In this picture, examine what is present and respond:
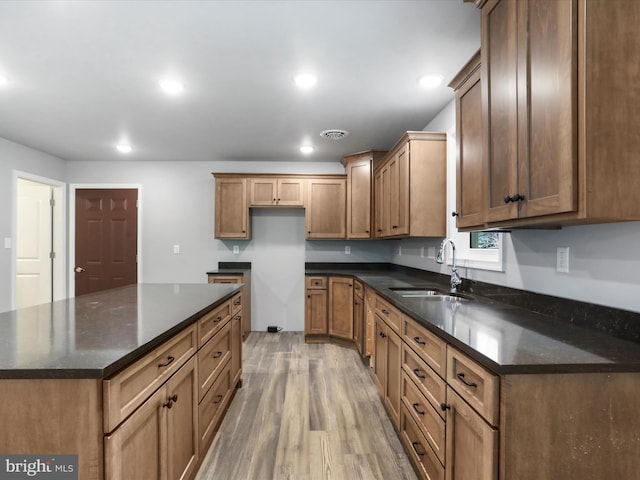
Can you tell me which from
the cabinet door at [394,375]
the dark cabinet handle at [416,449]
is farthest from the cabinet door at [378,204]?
the dark cabinet handle at [416,449]

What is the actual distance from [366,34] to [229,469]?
2.60 m

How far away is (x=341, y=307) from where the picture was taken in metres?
4.09

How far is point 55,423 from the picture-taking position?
3.02 ft

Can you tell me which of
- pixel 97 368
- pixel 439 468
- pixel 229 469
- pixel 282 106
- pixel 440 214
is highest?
pixel 282 106

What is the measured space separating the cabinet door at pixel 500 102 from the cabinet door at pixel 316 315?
2925 millimetres

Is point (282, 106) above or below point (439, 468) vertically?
above

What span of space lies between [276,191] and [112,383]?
3.58 metres

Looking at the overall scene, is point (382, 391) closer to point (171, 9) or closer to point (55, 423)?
point (55, 423)

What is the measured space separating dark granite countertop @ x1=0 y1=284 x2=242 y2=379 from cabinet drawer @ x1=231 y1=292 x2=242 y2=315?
0.40 meters

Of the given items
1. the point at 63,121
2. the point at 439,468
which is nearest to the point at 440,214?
the point at 439,468

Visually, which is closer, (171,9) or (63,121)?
(171,9)

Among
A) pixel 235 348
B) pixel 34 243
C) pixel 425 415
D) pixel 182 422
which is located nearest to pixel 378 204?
pixel 235 348

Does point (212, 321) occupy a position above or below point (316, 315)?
above

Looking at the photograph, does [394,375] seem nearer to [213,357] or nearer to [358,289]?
[213,357]
